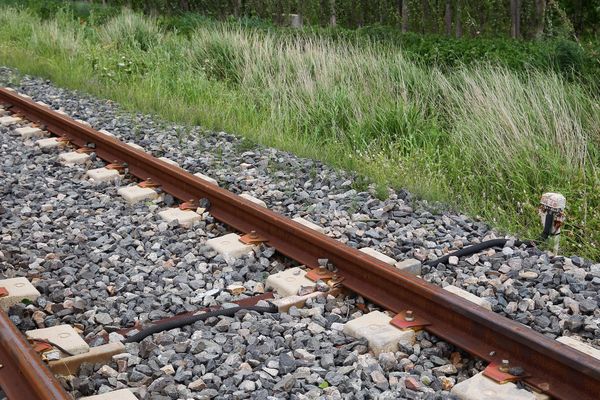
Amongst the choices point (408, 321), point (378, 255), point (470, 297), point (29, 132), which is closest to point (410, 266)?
point (378, 255)

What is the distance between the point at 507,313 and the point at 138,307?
1.82 metres

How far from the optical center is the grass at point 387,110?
561 centimetres

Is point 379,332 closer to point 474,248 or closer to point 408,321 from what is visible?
point 408,321

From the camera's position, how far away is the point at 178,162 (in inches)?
256

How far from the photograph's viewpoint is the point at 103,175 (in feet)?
20.3

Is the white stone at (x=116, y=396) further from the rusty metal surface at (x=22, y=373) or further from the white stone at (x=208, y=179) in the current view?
the white stone at (x=208, y=179)

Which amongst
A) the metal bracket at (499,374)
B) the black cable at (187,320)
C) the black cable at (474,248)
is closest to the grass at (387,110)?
the black cable at (474,248)

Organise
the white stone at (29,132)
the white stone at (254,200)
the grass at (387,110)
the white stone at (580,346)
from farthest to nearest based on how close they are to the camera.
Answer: the white stone at (29,132), the grass at (387,110), the white stone at (254,200), the white stone at (580,346)

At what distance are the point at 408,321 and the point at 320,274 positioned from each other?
28.1 inches

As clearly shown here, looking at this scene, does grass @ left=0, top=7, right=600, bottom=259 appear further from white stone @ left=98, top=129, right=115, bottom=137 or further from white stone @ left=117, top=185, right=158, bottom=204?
white stone @ left=117, top=185, right=158, bottom=204

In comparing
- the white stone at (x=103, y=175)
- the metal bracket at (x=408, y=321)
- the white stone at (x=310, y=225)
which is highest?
the metal bracket at (x=408, y=321)

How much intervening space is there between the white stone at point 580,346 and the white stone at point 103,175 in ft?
12.7

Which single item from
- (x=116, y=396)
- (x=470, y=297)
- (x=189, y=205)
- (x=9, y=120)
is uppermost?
(x=470, y=297)

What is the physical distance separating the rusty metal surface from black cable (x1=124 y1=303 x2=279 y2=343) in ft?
1.73
